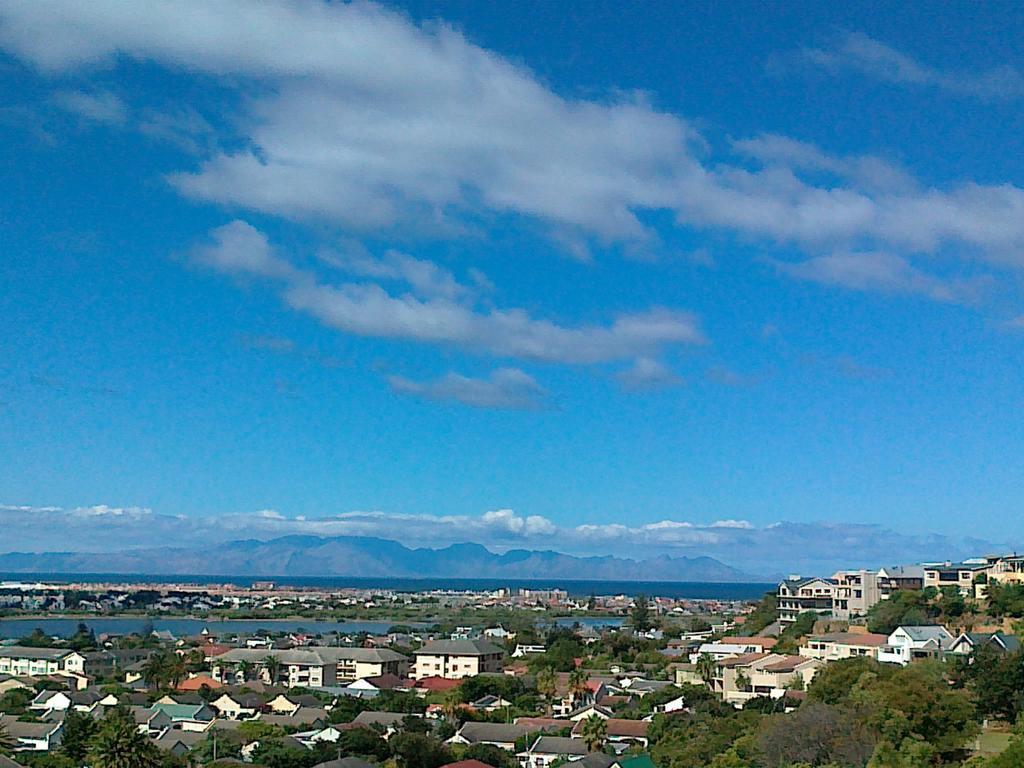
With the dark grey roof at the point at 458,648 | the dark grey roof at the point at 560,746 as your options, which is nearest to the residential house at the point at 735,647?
the dark grey roof at the point at 458,648

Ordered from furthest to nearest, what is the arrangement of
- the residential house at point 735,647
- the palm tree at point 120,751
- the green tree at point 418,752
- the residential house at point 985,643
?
the residential house at point 735,647
the residential house at point 985,643
the green tree at point 418,752
the palm tree at point 120,751

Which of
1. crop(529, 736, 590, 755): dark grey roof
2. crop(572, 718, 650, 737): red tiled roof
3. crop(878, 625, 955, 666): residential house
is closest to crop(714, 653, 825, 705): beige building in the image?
crop(878, 625, 955, 666): residential house

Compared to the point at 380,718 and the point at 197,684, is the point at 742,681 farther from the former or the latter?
the point at 197,684

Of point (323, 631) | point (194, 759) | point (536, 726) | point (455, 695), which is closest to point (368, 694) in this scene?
point (455, 695)

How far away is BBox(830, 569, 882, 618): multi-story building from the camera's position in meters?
54.8

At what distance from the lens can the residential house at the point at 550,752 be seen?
1335 inches

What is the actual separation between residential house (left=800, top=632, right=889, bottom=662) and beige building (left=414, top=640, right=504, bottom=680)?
1774 centimetres

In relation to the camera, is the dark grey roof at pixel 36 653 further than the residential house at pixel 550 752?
Yes

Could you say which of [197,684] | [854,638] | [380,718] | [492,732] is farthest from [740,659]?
[197,684]

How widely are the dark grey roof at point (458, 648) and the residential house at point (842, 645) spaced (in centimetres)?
1812

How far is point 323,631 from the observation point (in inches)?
3797

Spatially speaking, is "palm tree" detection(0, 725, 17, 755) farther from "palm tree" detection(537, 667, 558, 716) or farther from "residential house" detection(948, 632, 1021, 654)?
"residential house" detection(948, 632, 1021, 654)

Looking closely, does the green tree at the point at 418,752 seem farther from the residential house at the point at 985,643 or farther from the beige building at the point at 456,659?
the beige building at the point at 456,659

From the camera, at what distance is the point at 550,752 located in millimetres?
34594
